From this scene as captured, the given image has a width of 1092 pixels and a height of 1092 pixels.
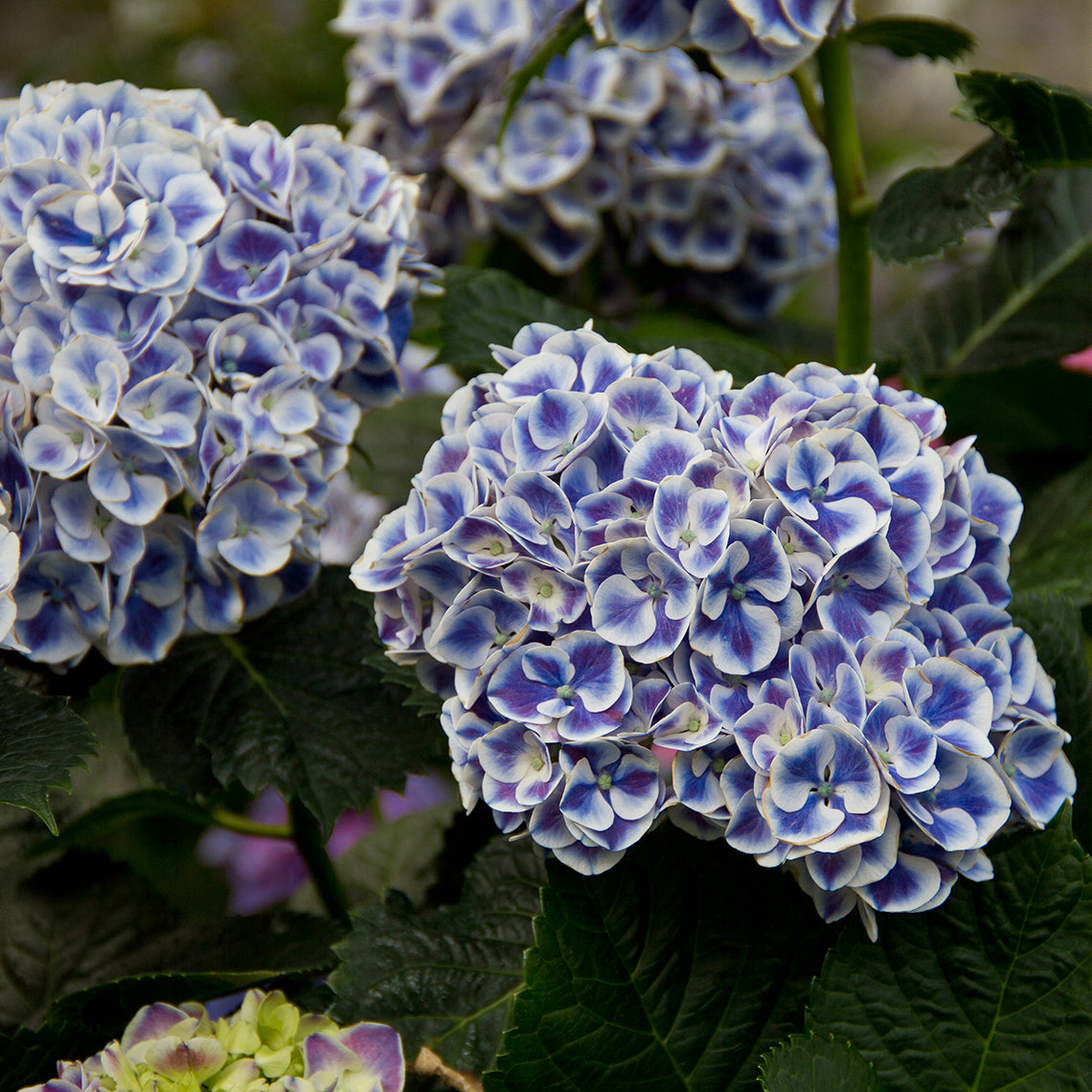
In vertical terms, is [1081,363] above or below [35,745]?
above

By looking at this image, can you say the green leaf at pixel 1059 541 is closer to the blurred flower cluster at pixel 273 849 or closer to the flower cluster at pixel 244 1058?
the flower cluster at pixel 244 1058

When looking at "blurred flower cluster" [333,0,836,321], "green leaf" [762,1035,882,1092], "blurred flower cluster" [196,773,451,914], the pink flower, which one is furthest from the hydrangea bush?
"blurred flower cluster" [196,773,451,914]

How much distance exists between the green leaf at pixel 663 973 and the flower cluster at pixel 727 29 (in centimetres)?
46

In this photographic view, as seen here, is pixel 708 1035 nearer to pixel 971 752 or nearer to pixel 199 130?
pixel 971 752

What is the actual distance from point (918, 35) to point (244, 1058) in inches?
31.3

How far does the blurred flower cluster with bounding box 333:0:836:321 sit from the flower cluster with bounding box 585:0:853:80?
0.24m

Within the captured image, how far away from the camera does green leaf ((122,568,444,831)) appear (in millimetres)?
723

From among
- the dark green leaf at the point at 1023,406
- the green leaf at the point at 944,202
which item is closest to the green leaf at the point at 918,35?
the green leaf at the point at 944,202

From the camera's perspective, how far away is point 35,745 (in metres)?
0.61

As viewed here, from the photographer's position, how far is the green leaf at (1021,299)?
37.8 inches

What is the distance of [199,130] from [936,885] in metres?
0.58

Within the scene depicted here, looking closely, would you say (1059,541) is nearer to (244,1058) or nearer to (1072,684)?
(1072,684)

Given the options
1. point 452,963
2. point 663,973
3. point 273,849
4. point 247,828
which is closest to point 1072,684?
point 663,973

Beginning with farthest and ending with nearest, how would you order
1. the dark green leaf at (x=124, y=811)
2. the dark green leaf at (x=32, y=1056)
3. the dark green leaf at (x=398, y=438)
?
the dark green leaf at (x=398, y=438) < the dark green leaf at (x=124, y=811) < the dark green leaf at (x=32, y=1056)
